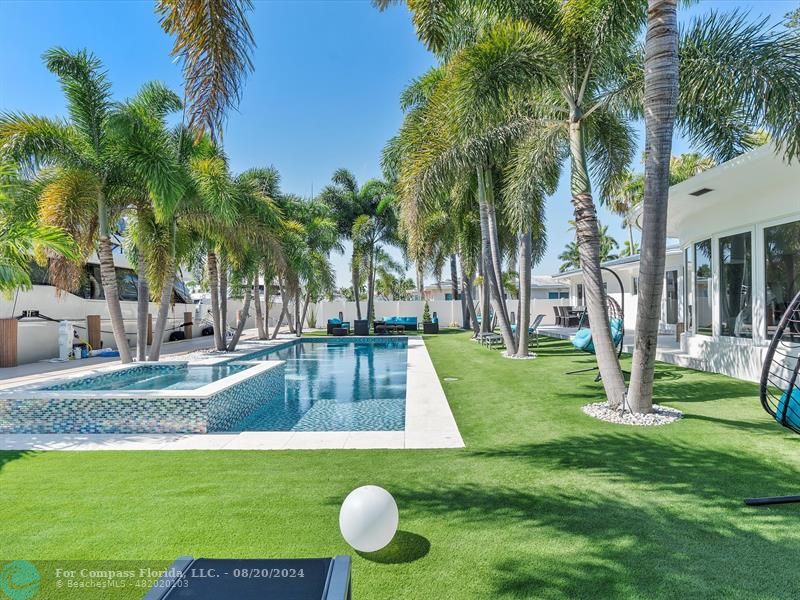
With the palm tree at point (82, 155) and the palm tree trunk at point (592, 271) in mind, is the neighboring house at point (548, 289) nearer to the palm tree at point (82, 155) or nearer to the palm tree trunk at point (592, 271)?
the palm tree trunk at point (592, 271)

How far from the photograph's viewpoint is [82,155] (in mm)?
9750

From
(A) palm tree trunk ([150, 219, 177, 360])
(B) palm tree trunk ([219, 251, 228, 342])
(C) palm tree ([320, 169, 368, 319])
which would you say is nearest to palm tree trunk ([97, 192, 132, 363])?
(A) palm tree trunk ([150, 219, 177, 360])

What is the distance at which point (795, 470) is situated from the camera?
13.9 ft

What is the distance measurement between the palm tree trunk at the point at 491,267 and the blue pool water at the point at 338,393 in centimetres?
322

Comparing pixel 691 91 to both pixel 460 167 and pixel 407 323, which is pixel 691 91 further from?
pixel 407 323

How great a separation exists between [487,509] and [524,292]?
9721 mm

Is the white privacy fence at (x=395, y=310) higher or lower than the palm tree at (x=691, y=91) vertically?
lower

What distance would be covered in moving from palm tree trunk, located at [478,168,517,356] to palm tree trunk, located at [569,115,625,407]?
6.20 metres

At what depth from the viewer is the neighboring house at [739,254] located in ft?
25.5

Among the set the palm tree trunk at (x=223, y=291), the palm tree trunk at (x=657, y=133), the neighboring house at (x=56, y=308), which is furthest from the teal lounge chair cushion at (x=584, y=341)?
the palm tree trunk at (x=223, y=291)

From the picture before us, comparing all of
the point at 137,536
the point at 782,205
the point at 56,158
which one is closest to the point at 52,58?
the point at 56,158

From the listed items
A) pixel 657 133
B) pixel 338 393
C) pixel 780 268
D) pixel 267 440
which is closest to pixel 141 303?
pixel 338 393

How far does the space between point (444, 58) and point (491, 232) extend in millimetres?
4850

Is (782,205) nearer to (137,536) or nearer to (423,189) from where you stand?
(423,189)
